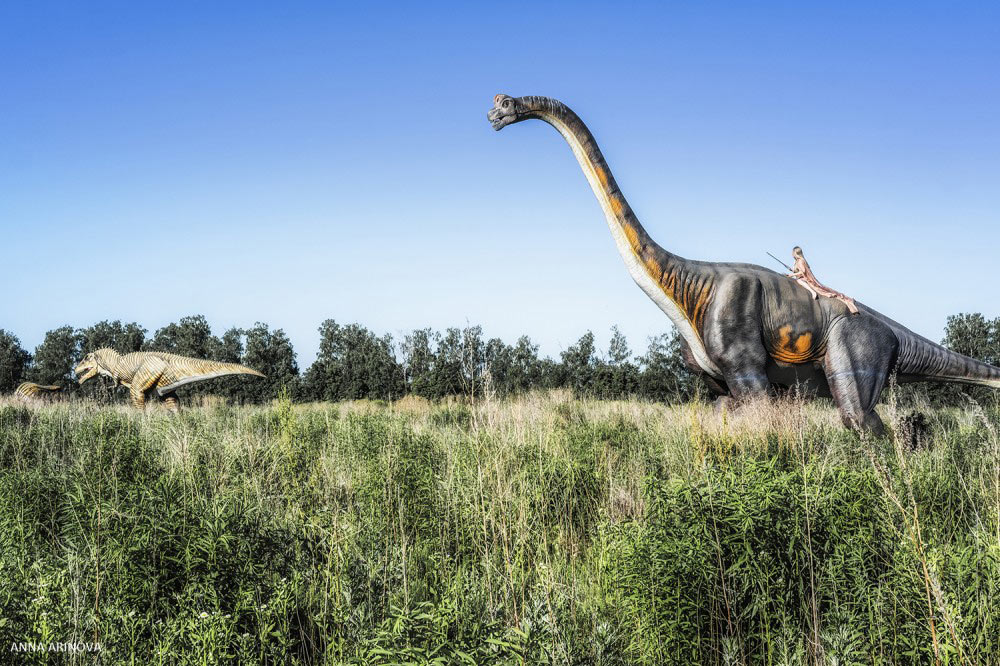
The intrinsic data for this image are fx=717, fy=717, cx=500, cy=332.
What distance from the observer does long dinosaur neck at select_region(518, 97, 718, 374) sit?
→ 710 centimetres

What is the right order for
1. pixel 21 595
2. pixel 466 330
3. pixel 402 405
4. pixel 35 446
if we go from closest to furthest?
pixel 21 595
pixel 466 330
pixel 35 446
pixel 402 405

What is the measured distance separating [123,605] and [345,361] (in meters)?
24.4

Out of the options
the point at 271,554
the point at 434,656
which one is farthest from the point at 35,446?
the point at 434,656

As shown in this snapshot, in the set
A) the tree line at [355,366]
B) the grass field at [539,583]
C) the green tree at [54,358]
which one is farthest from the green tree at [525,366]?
the green tree at [54,358]

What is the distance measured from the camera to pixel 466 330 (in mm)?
4480

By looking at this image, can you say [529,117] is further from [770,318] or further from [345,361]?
[345,361]

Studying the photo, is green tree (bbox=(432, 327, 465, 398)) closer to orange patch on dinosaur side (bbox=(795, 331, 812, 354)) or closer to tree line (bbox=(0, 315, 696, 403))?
tree line (bbox=(0, 315, 696, 403))

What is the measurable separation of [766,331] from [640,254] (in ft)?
4.69

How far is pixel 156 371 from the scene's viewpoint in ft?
42.4

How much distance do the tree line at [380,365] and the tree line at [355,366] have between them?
0.04 metres

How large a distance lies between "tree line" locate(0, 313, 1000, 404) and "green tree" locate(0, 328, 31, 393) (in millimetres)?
62

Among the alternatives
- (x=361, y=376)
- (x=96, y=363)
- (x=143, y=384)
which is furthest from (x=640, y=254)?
(x=361, y=376)

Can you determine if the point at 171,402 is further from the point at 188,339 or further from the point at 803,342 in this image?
the point at 188,339

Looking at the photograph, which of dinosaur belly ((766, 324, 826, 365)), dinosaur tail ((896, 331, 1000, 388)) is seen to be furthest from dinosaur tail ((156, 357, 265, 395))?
dinosaur tail ((896, 331, 1000, 388))
